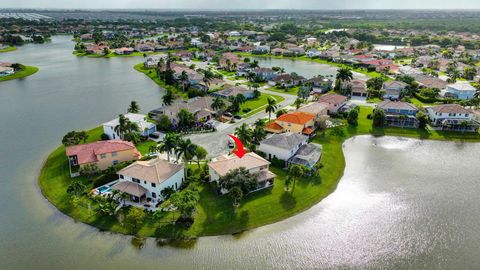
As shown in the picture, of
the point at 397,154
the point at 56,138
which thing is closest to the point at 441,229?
the point at 397,154

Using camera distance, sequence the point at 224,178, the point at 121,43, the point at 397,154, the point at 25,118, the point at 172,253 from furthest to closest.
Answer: the point at 121,43, the point at 25,118, the point at 397,154, the point at 224,178, the point at 172,253

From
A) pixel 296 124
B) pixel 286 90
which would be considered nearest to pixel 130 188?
pixel 296 124

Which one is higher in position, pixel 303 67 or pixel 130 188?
pixel 303 67

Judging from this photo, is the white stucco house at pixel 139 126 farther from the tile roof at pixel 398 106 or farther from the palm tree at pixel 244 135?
the tile roof at pixel 398 106

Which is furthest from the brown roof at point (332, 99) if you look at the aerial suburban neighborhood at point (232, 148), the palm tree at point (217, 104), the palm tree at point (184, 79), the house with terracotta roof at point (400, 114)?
the palm tree at point (184, 79)

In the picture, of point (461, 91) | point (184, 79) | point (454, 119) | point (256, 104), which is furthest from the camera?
point (184, 79)

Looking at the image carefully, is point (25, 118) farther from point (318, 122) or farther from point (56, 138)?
point (318, 122)

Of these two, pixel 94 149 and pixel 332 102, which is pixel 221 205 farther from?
pixel 332 102
